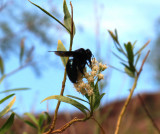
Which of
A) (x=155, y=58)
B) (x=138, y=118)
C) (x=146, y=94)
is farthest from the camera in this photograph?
(x=155, y=58)

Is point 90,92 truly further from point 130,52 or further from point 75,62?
point 130,52

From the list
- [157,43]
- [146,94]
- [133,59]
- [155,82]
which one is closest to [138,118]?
[146,94]

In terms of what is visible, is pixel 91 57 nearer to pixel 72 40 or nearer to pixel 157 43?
pixel 72 40

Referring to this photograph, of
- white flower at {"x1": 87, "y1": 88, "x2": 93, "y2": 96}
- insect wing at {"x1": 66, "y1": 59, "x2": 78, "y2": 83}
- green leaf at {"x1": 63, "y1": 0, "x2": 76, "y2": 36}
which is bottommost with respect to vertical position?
white flower at {"x1": 87, "y1": 88, "x2": 93, "y2": 96}

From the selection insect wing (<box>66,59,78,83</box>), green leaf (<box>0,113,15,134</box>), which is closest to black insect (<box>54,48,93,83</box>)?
insect wing (<box>66,59,78,83</box>)

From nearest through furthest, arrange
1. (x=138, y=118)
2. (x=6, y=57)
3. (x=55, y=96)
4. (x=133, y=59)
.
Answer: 1. (x=55, y=96)
2. (x=133, y=59)
3. (x=6, y=57)
4. (x=138, y=118)

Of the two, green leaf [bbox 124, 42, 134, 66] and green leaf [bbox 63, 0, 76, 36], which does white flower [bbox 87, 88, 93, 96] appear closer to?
green leaf [bbox 63, 0, 76, 36]

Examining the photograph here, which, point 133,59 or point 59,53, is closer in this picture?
point 59,53

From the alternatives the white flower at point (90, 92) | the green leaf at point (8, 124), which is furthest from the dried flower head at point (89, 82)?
the green leaf at point (8, 124)
